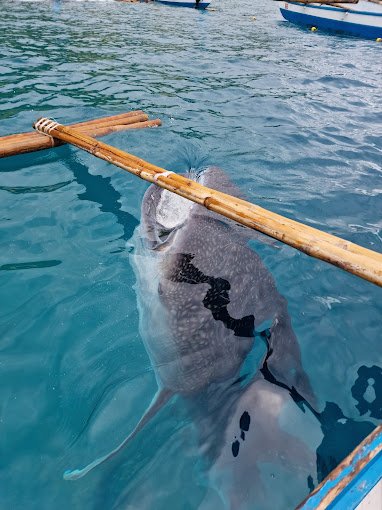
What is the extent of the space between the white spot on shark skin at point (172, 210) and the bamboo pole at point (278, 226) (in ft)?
1.98

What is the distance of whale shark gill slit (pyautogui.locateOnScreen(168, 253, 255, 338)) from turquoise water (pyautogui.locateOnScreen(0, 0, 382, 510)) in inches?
19.2

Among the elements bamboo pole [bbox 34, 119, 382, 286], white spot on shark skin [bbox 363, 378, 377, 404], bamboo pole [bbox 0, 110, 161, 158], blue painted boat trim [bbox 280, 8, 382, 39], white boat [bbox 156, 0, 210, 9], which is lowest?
white spot on shark skin [bbox 363, 378, 377, 404]

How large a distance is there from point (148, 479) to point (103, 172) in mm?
3966

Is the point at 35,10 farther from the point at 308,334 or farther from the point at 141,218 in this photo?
the point at 308,334

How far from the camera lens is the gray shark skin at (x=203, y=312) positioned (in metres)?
2.78

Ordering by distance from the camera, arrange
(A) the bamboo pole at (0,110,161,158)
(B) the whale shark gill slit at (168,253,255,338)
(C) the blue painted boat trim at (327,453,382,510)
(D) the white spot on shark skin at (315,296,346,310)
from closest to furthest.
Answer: (C) the blue painted boat trim at (327,453,382,510), (B) the whale shark gill slit at (168,253,255,338), (D) the white spot on shark skin at (315,296,346,310), (A) the bamboo pole at (0,110,161,158)

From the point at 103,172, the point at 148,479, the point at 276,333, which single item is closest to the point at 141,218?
the point at 103,172

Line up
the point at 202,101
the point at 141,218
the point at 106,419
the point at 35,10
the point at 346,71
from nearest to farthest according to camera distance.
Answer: the point at 106,419 → the point at 141,218 → the point at 202,101 → the point at 346,71 → the point at 35,10

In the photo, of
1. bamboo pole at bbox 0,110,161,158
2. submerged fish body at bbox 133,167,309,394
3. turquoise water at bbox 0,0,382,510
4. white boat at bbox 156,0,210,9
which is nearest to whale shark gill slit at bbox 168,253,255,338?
submerged fish body at bbox 133,167,309,394

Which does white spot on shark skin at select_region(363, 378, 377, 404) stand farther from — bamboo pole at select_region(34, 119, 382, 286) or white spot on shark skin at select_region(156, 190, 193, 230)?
white spot on shark skin at select_region(156, 190, 193, 230)

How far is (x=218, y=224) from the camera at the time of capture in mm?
3918

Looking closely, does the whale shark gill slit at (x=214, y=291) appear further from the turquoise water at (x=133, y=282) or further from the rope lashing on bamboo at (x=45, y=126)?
the rope lashing on bamboo at (x=45, y=126)

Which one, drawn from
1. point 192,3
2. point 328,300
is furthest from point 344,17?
point 328,300

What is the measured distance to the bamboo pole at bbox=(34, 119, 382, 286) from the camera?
226 centimetres
